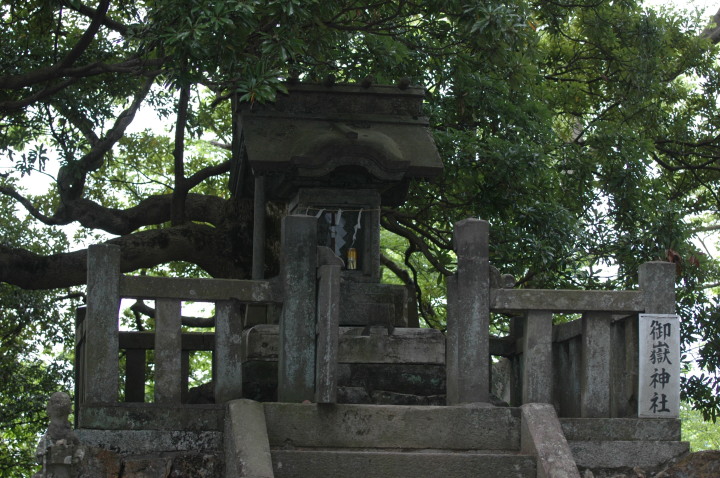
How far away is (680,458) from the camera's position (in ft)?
21.8

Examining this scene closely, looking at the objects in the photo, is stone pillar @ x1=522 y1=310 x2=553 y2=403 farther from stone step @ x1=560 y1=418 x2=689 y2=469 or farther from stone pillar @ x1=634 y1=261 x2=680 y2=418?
stone pillar @ x1=634 y1=261 x2=680 y2=418

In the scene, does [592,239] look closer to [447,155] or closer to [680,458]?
[447,155]

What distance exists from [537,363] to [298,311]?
1665 mm

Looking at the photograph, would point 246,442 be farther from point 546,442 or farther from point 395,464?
point 546,442

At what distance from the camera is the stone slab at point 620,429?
6633mm

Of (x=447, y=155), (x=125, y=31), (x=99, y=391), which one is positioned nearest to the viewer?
(x=99, y=391)

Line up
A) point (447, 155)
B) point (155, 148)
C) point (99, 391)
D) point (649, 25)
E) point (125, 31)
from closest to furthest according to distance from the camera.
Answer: point (99, 391) → point (125, 31) → point (447, 155) → point (649, 25) → point (155, 148)

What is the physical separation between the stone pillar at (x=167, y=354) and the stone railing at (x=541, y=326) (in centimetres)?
186

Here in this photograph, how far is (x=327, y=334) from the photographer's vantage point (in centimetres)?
653

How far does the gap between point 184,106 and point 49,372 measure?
3.97 metres

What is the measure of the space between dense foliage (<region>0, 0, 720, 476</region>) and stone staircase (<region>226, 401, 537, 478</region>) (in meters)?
3.23

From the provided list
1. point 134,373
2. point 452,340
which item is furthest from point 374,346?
point 134,373

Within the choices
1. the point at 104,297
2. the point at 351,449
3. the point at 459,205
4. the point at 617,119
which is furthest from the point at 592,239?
the point at 104,297

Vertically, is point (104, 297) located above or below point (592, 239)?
below
